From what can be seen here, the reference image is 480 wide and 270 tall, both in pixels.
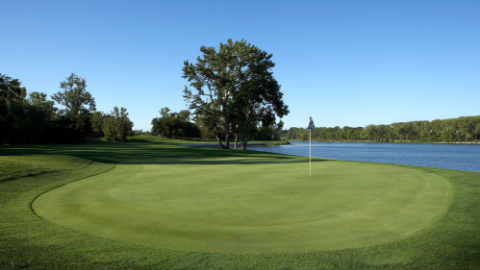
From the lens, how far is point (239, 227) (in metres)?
5.57

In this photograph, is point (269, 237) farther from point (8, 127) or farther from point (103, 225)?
point (8, 127)

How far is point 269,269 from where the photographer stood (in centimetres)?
396

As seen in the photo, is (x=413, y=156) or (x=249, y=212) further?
(x=413, y=156)

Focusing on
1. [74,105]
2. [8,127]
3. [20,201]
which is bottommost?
[20,201]

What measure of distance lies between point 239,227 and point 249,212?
1.10 m

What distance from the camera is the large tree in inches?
1649

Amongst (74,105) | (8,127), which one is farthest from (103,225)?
(74,105)

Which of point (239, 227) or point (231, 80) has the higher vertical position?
point (231, 80)

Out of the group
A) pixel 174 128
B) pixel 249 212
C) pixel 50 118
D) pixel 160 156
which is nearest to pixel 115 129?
pixel 50 118

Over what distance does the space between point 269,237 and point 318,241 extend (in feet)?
2.82

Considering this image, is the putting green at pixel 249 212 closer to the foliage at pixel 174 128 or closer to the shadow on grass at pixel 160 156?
the shadow on grass at pixel 160 156

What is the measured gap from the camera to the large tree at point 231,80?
4188cm

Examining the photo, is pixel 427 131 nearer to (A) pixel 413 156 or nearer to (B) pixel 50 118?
(A) pixel 413 156

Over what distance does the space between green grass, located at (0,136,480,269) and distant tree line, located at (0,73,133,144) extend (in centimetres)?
3709
